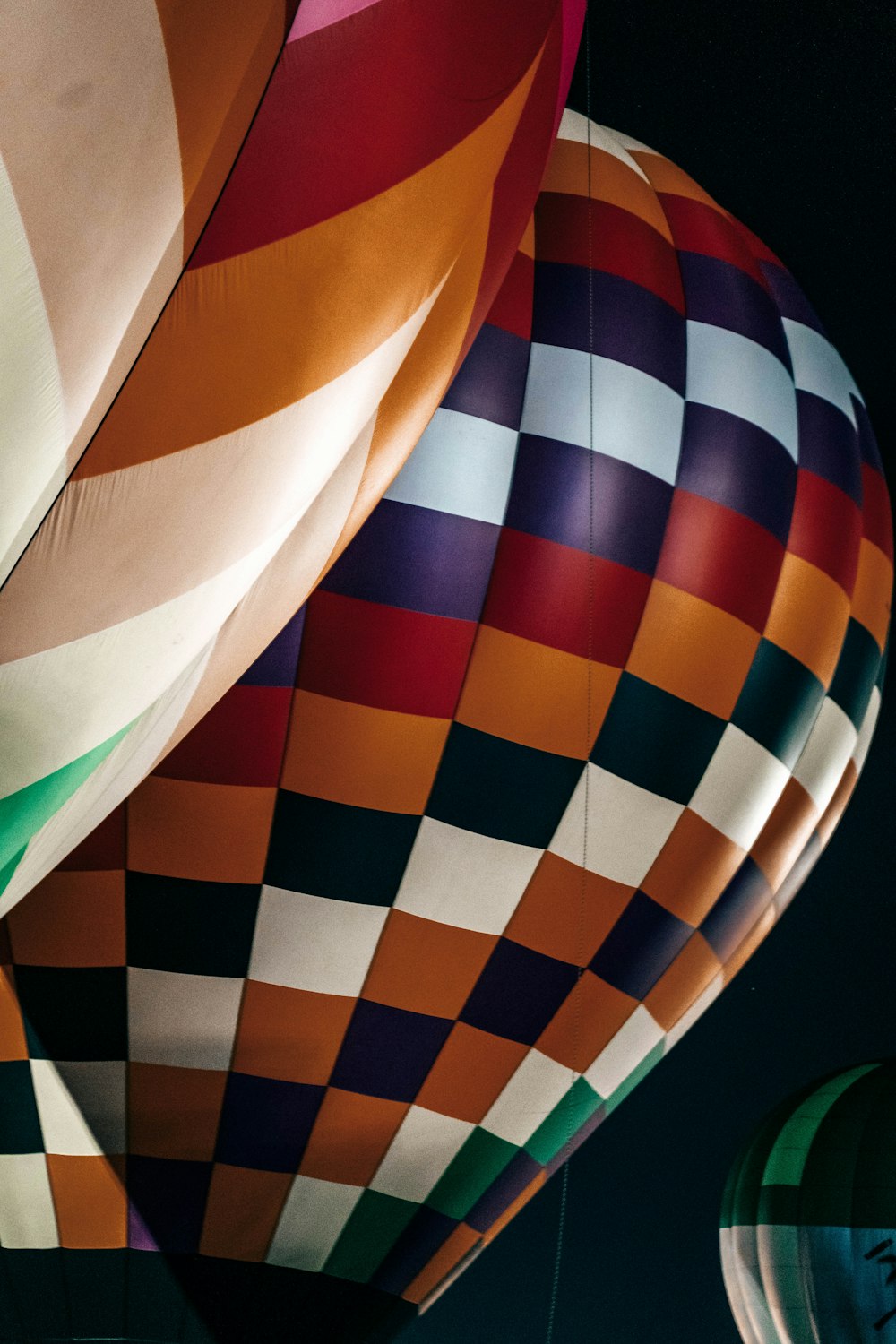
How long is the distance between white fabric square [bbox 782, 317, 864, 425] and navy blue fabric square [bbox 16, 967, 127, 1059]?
147 cm

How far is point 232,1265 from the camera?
6.02ft

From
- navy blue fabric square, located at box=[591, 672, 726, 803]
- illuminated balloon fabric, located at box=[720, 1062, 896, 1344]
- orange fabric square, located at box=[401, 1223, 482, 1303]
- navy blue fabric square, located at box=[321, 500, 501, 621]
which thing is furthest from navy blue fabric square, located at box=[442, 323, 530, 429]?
illuminated balloon fabric, located at box=[720, 1062, 896, 1344]

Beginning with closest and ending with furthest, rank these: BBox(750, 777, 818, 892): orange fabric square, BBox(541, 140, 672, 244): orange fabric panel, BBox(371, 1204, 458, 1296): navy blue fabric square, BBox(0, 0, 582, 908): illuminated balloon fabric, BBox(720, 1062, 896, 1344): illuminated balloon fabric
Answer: BBox(0, 0, 582, 908): illuminated balloon fabric, BBox(371, 1204, 458, 1296): navy blue fabric square, BBox(541, 140, 672, 244): orange fabric panel, BBox(750, 777, 818, 892): orange fabric square, BBox(720, 1062, 896, 1344): illuminated balloon fabric

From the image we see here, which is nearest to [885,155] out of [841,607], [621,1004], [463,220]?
[841,607]

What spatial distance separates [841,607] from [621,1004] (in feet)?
2.49

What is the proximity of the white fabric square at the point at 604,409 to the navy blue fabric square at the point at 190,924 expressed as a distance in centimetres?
77

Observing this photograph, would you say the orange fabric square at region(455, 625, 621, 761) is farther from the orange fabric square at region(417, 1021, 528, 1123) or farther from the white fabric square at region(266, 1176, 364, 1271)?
the white fabric square at region(266, 1176, 364, 1271)

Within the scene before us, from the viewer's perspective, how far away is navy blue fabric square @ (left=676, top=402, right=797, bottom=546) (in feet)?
6.44

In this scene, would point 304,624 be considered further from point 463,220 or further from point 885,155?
point 885,155

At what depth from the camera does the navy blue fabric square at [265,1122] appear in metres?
1.79

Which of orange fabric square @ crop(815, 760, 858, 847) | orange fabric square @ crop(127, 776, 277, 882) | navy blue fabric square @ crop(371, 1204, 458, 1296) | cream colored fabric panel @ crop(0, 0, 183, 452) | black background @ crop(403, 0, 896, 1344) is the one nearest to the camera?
cream colored fabric panel @ crop(0, 0, 183, 452)

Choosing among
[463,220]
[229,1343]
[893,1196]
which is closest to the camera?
[463,220]

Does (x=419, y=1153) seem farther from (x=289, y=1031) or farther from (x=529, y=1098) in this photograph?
(x=289, y=1031)

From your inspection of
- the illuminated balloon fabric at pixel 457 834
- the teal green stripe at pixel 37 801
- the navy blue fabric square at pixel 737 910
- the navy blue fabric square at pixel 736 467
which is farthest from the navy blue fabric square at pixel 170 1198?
the navy blue fabric square at pixel 736 467
